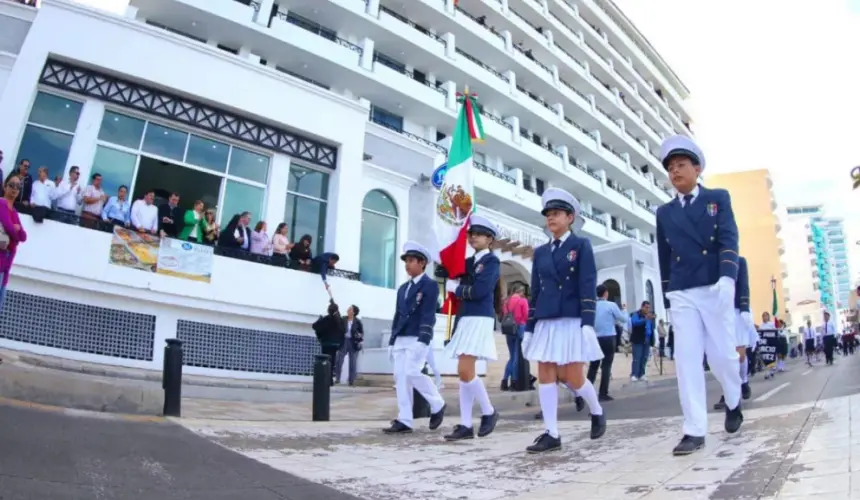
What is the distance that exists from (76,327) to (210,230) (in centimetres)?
298

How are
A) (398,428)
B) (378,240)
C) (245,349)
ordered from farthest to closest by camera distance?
1. (378,240)
2. (245,349)
3. (398,428)

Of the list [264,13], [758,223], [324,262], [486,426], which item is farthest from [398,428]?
[758,223]

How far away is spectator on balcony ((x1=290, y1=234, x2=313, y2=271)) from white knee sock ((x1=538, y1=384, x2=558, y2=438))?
8685mm

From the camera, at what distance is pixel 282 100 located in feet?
43.8

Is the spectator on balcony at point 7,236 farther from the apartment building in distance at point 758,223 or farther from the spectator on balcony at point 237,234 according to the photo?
the apartment building in distance at point 758,223

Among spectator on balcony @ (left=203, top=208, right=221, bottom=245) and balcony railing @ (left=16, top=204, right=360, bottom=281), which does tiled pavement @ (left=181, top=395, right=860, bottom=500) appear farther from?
spectator on balcony @ (left=203, top=208, right=221, bottom=245)

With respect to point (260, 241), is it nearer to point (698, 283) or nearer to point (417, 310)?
point (417, 310)

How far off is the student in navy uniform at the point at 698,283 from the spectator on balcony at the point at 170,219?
381 inches

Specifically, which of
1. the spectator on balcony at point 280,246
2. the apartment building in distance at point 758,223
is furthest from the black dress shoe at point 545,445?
the apartment building in distance at point 758,223

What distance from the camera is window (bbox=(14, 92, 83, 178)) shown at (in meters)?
11.0

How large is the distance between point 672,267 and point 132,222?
997cm

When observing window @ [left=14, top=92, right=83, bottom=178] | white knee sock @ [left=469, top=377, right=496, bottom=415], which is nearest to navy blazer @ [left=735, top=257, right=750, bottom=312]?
white knee sock @ [left=469, top=377, right=496, bottom=415]

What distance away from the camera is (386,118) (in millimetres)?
24719

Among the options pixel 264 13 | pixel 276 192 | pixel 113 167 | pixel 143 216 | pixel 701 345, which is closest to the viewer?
pixel 701 345
